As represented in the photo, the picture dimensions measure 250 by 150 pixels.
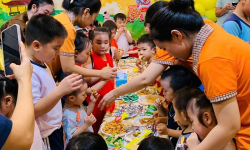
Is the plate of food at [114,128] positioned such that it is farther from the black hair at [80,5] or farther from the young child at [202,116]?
the black hair at [80,5]

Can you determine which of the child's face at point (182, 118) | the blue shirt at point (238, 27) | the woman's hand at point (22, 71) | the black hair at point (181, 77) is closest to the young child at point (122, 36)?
the blue shirt at point (238, 27)

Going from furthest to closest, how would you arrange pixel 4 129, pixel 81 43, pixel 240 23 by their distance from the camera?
pixel 81 43 → pixel 240 23 → pixel 4 129

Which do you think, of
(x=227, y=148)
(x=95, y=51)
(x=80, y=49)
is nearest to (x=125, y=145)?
(x=227, y=148)

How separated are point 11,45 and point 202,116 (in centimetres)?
93

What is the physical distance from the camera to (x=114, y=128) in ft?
5.57

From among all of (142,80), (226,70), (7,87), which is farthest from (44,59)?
(226,70)

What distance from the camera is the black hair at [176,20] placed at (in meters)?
1.01

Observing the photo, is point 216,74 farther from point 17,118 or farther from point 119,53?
point 119,53

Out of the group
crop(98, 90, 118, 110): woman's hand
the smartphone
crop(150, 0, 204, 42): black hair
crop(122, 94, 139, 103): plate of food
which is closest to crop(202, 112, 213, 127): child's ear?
crop(150, 0, 204, 42): black hair

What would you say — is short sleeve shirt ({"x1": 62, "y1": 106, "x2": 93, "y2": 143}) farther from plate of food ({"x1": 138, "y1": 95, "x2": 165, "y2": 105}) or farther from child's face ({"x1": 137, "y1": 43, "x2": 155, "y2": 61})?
child's face ({"x1": 137, "y1": 43, "x2": 155, "y2": 61})

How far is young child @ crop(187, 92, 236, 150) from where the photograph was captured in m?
1.05

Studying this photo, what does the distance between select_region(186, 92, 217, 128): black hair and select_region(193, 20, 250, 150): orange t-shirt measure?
127 mm

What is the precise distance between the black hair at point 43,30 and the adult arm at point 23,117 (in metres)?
0.44

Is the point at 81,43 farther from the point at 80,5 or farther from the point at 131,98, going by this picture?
the point at 131,98
